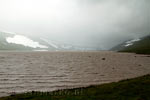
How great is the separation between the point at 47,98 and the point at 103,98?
8.12 m

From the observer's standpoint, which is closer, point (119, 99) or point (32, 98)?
point (119, 99)

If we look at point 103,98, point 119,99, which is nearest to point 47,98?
point 103,98

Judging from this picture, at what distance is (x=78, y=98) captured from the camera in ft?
77.8

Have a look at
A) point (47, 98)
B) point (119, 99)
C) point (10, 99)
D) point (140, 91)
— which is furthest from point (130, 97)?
point (10, 99)

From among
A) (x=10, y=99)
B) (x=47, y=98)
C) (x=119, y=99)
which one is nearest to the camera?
(x=119, y=99)

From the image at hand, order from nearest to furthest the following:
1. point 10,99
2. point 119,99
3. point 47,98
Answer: point 119,99
point 47,98
point 10,99

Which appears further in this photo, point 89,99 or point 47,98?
point 47,98

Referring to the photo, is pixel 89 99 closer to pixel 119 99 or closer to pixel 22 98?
pixel 119 99

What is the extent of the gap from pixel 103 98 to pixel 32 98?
35.9 ft

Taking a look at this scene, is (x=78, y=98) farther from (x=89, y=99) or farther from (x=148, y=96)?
(x=148, y=96)

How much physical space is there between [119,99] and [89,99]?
4.00 metres

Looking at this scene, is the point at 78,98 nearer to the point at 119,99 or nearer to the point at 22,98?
the point at 119,99

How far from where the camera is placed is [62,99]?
2342cm

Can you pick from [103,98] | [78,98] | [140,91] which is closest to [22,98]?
[78,98]
